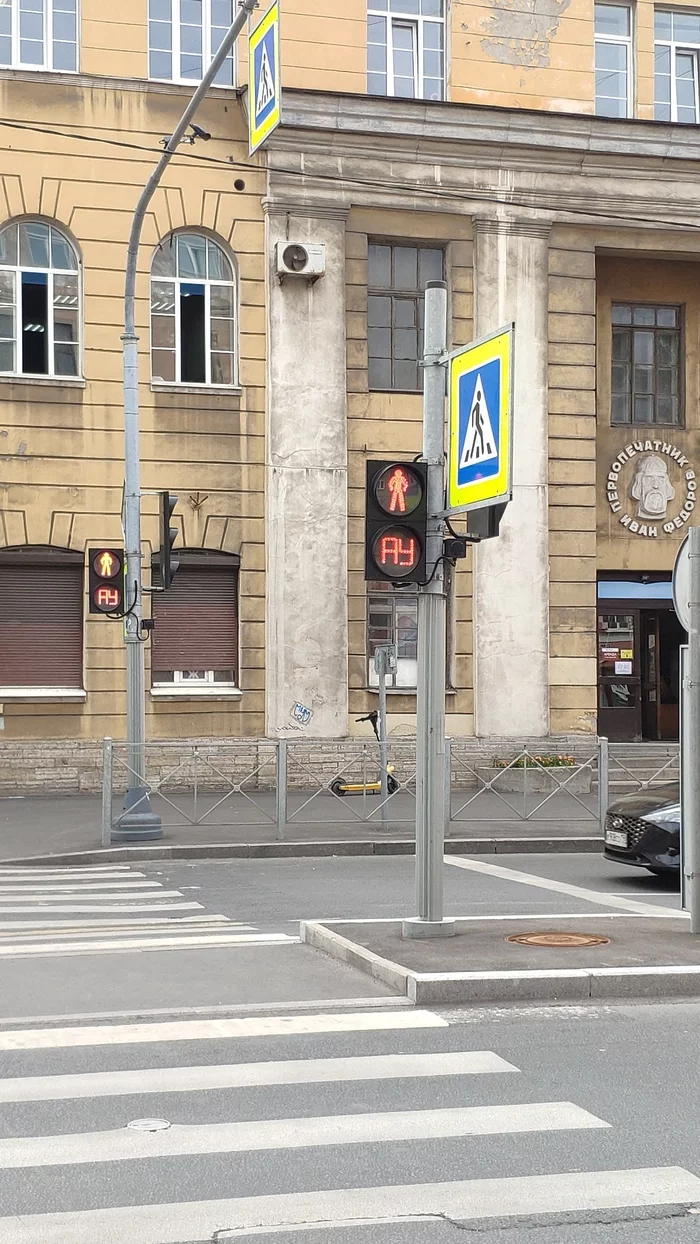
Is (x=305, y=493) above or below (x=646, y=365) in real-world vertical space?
below

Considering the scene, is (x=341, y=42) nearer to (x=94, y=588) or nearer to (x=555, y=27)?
(x=555, y=27)

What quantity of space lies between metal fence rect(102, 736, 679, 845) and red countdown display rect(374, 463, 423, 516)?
8863 mm

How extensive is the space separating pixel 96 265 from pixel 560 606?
9.73 m

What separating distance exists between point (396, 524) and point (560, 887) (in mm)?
6253

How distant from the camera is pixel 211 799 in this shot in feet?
64.3

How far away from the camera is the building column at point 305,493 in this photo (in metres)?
24.5

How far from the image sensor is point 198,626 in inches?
971

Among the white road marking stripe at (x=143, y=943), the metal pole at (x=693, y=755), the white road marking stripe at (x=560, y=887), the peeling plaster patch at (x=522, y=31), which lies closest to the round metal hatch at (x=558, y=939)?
the metal pole at (x=693, y=755)

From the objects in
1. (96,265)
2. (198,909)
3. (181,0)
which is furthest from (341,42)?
(198,909)

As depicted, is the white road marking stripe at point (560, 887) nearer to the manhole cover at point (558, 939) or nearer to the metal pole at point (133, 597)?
the manhole cover at point (558, 939)

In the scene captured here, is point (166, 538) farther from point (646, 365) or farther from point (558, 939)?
point (646, 365)

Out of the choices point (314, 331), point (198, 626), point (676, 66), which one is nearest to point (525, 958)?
point (198, 626)

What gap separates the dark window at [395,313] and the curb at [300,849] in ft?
32.0

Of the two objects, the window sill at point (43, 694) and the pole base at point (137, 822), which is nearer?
the pole base at point (137, 822)
